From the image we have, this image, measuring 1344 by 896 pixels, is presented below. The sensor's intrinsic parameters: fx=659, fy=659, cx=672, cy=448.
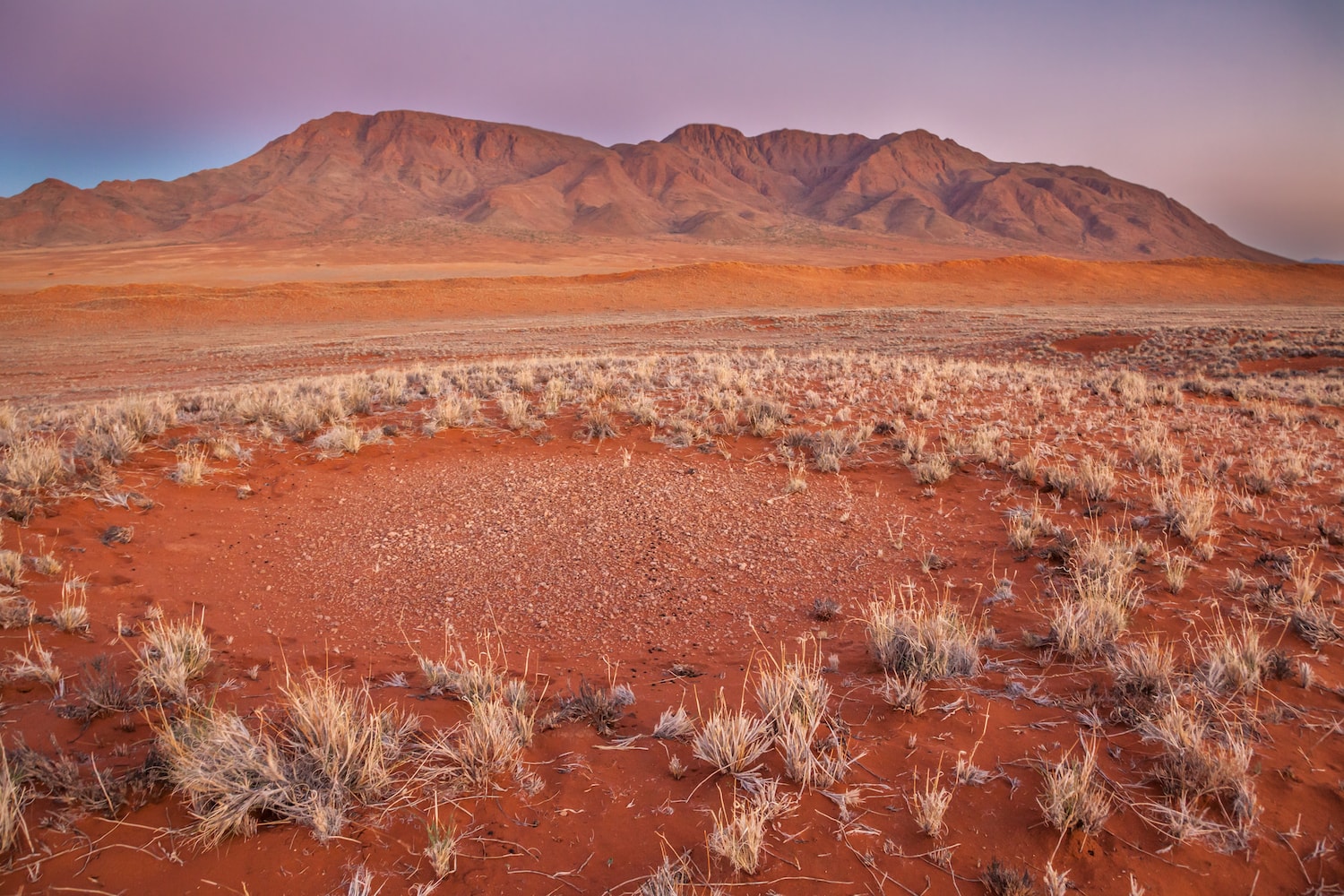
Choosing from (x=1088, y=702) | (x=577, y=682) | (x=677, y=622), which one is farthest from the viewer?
(x=677, y=622)

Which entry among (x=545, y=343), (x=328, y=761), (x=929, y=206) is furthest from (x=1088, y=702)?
(x=929, y=206)

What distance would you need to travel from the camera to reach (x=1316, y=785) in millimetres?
2629

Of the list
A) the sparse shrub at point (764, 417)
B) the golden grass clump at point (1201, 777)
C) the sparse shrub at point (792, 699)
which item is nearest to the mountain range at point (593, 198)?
the sparse shrub at point (764, 417)

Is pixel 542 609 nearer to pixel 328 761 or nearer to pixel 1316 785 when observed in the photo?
pixel 328 761

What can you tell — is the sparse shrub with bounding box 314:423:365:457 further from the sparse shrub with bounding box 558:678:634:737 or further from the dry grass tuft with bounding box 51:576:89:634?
the sparse shrub with bounding box 558:678:634:737

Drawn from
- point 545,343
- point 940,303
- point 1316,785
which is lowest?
point 1316,785

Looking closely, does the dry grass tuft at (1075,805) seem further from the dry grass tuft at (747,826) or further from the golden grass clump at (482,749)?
the golden grass clump at (482,749)

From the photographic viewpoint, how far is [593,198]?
145 m

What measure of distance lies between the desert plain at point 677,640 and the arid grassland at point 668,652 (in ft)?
0.09

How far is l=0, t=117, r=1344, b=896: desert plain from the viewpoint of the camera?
2.50 metres

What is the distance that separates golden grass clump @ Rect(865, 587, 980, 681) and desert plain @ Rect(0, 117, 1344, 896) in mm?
27

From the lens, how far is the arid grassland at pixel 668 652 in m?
2.49

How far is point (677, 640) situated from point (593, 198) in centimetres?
15198

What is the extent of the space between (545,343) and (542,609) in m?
22.0
